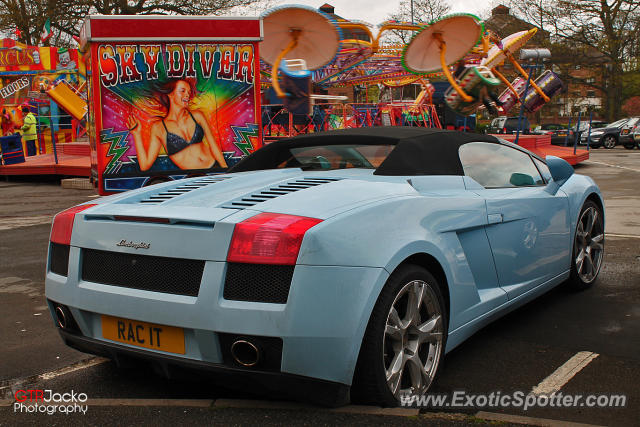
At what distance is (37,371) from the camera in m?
3.48

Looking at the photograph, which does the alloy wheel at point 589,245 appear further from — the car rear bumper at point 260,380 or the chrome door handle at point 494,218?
the car rear bumper at point 260,380

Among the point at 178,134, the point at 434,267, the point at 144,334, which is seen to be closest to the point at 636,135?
the point at 178,134

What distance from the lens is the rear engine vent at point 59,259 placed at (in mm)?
3010

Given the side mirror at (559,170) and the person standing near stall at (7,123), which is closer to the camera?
the side mirror at (559,170)

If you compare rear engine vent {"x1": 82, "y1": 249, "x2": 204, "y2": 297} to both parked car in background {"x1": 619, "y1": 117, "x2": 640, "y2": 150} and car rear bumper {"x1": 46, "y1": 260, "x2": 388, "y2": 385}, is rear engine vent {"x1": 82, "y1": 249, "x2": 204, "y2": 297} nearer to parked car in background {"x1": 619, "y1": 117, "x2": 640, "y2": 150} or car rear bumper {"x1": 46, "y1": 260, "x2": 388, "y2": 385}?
car rear bumper {"x1": 46, "y1": 260, "x2": 388, "y2": 385}

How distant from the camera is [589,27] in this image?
137 feet

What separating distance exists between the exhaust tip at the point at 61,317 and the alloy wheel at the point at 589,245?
3.48 meters

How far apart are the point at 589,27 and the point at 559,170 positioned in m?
42.0

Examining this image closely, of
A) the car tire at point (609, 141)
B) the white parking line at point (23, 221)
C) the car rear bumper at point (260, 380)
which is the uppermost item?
the car rear bumper at point (260, 380)

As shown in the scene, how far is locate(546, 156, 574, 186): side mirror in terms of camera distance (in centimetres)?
460

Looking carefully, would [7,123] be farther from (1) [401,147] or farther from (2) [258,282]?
(2) [258,282]

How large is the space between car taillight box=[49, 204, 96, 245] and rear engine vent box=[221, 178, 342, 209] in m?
0.77

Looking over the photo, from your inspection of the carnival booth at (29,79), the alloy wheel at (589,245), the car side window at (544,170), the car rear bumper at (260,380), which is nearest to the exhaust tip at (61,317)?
the car rear bumper at (260,380)

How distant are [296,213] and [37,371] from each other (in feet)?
6.11
